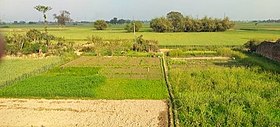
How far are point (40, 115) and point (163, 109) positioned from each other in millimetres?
4244

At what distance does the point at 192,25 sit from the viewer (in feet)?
220

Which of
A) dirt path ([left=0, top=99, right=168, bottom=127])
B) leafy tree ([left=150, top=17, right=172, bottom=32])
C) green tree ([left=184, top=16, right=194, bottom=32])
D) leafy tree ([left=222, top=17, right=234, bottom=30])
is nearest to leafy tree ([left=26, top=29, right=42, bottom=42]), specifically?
dirt path ([left=0, top=99, right=168, bottom=127])

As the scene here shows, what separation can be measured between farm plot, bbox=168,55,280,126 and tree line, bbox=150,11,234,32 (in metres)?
48.8

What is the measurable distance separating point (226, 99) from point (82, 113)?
514cm

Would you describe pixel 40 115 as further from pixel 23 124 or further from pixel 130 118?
pixel 130 118

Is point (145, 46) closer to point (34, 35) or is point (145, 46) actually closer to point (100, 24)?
point (34, 35)

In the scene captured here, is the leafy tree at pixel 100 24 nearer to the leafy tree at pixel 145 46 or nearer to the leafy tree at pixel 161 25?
the leafy tree at pixel 161 25

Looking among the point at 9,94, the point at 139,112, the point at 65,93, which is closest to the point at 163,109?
the point at 139,112

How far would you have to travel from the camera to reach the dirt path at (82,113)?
1050cm

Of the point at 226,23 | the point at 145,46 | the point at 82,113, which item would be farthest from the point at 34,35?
the point at 226,23

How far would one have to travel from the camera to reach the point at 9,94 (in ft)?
47.3

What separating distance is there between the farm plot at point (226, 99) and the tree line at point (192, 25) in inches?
1922

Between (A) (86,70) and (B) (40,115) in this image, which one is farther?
(A) (86,70)

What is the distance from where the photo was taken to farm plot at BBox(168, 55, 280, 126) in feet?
32.6
